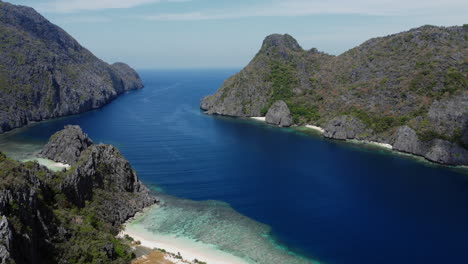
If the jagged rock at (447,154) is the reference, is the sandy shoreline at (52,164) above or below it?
below

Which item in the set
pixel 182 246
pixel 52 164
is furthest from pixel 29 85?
pixel 182 246

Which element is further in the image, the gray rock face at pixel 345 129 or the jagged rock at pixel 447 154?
the gray rock face at pixel 345 129

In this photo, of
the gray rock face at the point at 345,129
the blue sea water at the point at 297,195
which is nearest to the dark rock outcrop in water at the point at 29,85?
the blue sea water at the point at 297,195

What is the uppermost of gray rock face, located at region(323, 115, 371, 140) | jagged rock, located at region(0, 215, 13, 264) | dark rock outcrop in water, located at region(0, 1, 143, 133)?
dark rock outcrop in water, located at region(0, 1, 143, 133)

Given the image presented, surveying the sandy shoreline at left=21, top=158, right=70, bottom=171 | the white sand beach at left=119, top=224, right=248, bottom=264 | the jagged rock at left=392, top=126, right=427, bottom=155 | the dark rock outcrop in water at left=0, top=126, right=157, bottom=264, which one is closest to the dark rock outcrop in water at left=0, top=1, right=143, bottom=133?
the sandy shoreline at left=21, top=158, right=70, bottom=171

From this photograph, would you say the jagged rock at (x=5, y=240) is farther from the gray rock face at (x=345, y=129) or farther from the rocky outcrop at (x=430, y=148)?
the gray rock face at (x=345, y=129)

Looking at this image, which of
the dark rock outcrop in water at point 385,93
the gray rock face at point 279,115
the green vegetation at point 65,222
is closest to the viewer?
the green vegetation at point 65,222

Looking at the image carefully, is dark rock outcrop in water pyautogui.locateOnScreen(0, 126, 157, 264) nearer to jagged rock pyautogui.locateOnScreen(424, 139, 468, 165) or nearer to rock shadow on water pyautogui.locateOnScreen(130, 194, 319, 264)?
rock shadow on water pyautogui.locateOnScreen(130, 194, 319, 264)
